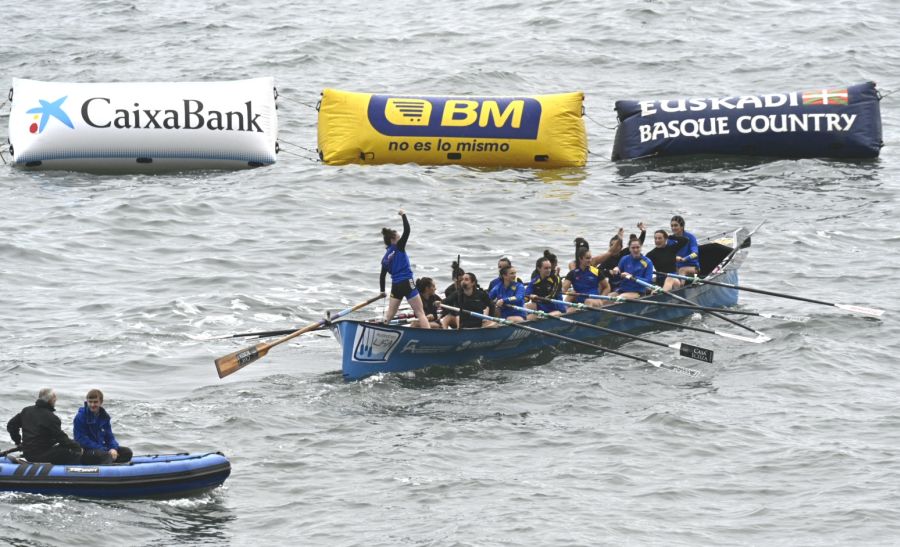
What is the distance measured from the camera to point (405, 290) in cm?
2173

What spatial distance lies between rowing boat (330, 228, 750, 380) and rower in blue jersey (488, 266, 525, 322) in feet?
1.09

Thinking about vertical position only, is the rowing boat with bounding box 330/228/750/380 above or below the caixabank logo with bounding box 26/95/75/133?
below

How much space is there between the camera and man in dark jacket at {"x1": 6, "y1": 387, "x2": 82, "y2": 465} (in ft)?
53.8

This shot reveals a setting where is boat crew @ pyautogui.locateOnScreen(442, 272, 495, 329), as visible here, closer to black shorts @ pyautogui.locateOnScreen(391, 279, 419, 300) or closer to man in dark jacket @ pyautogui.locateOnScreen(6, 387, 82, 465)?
black shorts @ pyautogui.locateOnScreen(391, 279, 419, 300)

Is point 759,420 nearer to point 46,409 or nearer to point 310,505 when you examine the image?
point 310,505

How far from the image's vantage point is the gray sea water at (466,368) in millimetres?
16953

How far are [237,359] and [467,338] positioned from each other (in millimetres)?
3961

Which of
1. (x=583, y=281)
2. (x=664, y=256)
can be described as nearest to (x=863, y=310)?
(x=664, y=256)

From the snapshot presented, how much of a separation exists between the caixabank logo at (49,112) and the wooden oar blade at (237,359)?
14.2 meters

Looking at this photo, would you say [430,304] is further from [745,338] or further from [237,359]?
[745,338]

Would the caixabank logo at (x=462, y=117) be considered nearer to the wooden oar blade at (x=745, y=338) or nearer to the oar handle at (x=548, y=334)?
the wooden oar blade at (x=745, y=338)

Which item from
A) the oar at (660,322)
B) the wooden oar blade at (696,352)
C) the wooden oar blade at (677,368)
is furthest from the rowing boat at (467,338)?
the wooden oar blade at (696,352)

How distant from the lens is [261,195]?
3319 cm

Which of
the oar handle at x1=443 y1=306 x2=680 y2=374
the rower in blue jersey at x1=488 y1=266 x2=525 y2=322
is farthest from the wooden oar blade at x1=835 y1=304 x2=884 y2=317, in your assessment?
the rower in blue jersey at x1=488 y1=266 x2=525 y2=322
